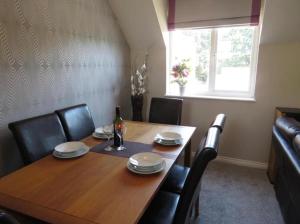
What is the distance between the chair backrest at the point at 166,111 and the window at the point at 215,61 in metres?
0.70

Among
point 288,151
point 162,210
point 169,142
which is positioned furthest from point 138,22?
point 162,210

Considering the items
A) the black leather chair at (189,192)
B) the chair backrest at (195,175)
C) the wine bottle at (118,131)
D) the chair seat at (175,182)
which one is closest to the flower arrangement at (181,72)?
the chair seat at (175,182)

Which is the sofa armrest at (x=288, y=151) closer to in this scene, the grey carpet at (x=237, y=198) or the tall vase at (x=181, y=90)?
the grey carpet at (x=237, y=198)

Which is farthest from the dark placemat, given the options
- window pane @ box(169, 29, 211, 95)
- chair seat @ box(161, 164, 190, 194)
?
window pane @ box(169, 29, 211, 95)

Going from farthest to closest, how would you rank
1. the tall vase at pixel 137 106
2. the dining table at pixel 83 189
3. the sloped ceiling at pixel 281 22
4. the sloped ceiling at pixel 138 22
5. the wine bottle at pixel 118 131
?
the tall vase at pixel 137 106
the sloped ceiling at pixel 138 22
the sloped ceiling at pixel 281 22
the wine bottle at pixel 118 131
the dining table at pixel 83 189

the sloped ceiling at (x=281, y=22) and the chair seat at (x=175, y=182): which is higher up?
the sloped ceiling at (x=281, y=22)

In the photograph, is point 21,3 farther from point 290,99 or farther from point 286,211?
point 290,99

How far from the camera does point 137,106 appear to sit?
10.6 ft

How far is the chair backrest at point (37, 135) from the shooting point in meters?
1.45

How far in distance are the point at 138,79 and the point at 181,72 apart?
66cm

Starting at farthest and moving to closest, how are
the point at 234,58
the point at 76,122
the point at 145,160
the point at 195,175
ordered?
the point at 234,58, the point at 76,122, the point at 145,160, the point at 195,175

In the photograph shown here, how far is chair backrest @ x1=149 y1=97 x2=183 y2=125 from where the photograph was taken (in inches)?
99.1

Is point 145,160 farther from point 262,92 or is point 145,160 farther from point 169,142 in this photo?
point 262,92

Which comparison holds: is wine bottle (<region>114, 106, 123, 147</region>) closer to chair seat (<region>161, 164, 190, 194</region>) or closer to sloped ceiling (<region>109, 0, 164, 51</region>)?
chair seat (<region>161, 164, 190, 194</region>)
